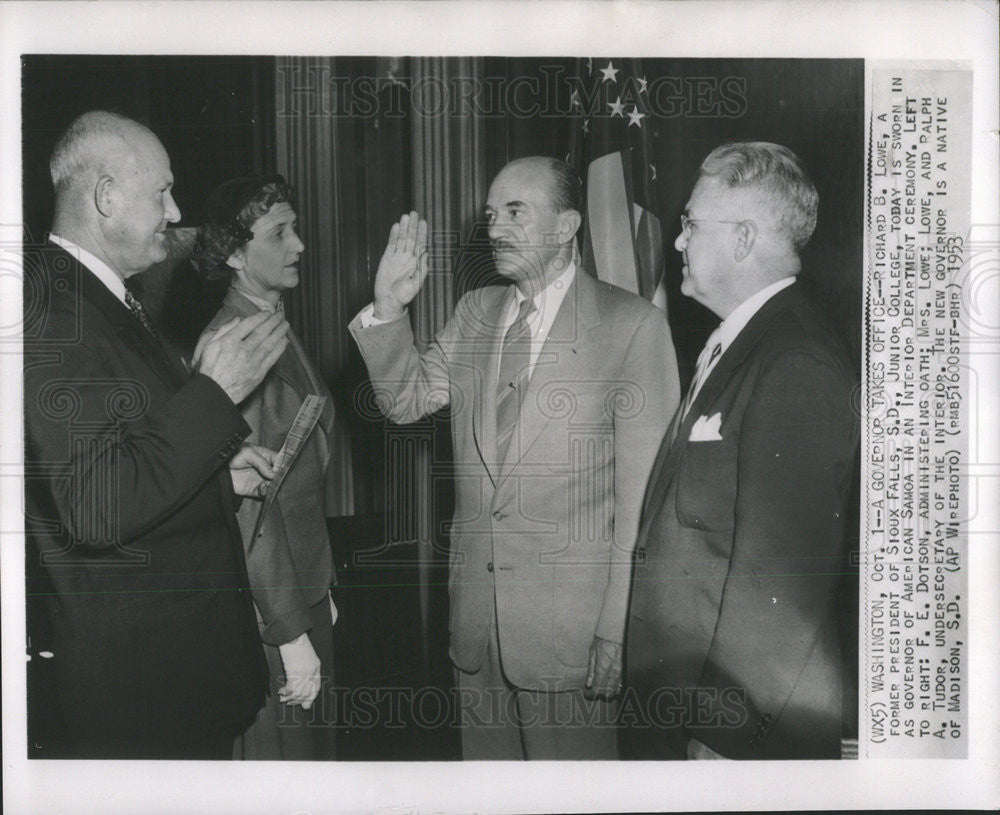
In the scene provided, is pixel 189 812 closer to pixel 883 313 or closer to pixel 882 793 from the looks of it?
pixel 882 793

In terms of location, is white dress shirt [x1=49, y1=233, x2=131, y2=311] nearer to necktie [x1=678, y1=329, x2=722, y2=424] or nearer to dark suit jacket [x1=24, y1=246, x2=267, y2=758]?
dark suit jacket [x1=24, y1=246, x2=267, y2=758]

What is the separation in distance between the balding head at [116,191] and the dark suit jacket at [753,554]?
4.68 ft

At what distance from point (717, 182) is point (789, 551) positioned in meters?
0.96

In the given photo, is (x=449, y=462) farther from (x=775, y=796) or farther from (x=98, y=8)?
(x=98, y=8)

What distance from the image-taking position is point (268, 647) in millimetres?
2590

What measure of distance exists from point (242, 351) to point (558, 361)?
81 centimetres

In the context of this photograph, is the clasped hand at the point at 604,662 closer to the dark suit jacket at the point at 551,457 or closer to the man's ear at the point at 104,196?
the dark suit jacket at the point at 551,457

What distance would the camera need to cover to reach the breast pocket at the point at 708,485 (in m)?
2.51

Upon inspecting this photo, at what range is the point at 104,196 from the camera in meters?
2.54

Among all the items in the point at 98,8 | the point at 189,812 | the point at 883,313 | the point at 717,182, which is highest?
the point at 98,8

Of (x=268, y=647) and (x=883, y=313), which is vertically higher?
(x=883, y=313)

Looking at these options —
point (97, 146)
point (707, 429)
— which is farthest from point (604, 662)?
point (97, 146)

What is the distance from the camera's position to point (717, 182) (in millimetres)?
2547

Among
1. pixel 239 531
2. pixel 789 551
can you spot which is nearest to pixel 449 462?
pixel 239 531
